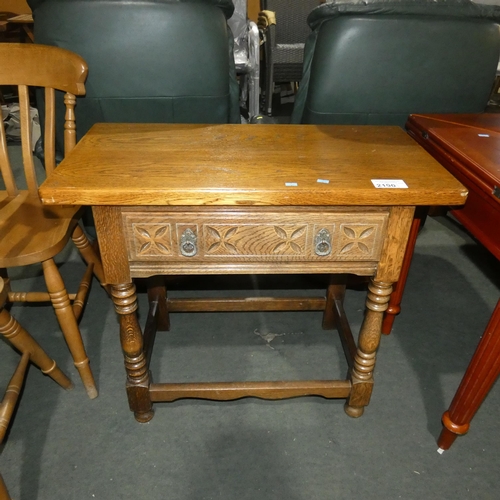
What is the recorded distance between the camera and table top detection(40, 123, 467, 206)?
83cm

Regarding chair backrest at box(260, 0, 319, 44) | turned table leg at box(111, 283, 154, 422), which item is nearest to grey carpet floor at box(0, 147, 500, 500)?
turned table leg at box(111, 283, 154, 422)

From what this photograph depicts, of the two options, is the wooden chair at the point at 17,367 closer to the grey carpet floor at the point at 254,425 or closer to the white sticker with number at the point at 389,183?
the grey carpet floor at the point at 254,425

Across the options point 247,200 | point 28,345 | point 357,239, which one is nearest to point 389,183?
point 357,239

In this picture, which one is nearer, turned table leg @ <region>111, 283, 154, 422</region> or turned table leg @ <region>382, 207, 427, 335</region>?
turned table leg @ <region>111, 283, 154, 422</region>

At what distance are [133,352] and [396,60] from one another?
1.17 m

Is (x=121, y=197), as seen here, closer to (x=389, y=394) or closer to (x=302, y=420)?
(x=302, y=420)

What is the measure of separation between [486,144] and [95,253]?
4.07 ft

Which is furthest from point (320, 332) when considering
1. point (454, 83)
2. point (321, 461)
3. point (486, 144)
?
point (454, 83)

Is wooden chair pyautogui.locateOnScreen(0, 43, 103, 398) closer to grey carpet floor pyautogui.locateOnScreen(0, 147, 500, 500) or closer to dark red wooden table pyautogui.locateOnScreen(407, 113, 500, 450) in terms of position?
grey carpet floor pyautogui.locateOnScreen(0, 147, 500, 500)

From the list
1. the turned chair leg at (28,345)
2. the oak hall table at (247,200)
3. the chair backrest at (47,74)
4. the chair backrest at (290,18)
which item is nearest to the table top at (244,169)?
the oak hall table at (247,200)

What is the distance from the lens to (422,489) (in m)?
1.09

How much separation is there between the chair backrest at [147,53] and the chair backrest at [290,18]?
2.96 meters

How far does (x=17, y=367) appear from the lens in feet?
3.82

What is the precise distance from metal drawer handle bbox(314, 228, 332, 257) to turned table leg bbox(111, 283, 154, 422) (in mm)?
427
